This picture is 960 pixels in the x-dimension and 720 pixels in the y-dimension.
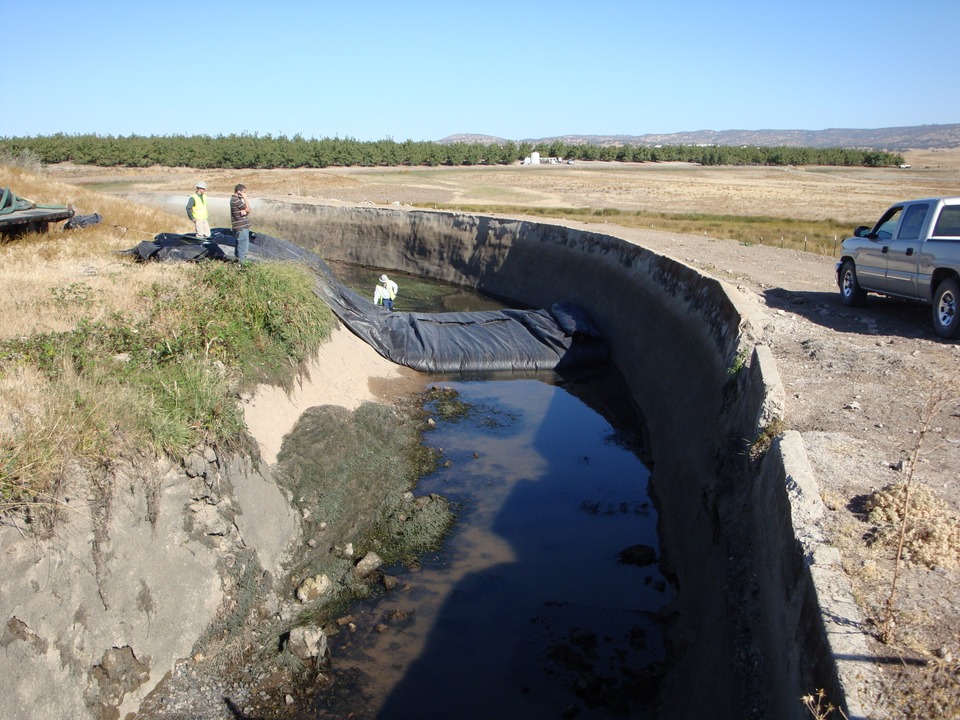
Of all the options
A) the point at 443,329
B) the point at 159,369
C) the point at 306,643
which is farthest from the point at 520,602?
the point at 443,329

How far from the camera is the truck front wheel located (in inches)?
413

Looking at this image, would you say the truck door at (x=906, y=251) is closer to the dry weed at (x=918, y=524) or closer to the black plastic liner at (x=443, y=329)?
the black plastic liner at (x=443, y=329)

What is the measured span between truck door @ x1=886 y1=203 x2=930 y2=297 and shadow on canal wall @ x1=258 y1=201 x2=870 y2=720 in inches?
91.5

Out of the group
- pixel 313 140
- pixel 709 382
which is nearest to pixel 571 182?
pixel 313 140

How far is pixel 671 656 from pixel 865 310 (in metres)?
8.02

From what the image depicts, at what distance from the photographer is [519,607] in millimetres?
8156

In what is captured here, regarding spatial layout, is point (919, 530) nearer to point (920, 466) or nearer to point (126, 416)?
point (920, 466)

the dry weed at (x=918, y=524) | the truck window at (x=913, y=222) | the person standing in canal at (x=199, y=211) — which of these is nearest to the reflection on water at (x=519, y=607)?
the dry weed at (x=918, y=524)

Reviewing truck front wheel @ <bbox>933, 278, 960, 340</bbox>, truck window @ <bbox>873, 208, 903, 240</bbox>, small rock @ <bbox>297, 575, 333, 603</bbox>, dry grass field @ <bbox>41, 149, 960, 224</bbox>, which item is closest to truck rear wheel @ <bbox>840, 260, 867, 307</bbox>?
truck window @ <bbox>873, 208, 903, 240</bbox>

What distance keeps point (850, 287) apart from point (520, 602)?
8299 mm

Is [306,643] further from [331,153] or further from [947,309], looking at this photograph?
[331,153]

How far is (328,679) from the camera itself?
6973 mm

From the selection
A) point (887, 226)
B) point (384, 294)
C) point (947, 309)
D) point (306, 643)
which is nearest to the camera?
point (306, 643)

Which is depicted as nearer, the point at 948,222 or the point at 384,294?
the point at 948,222
